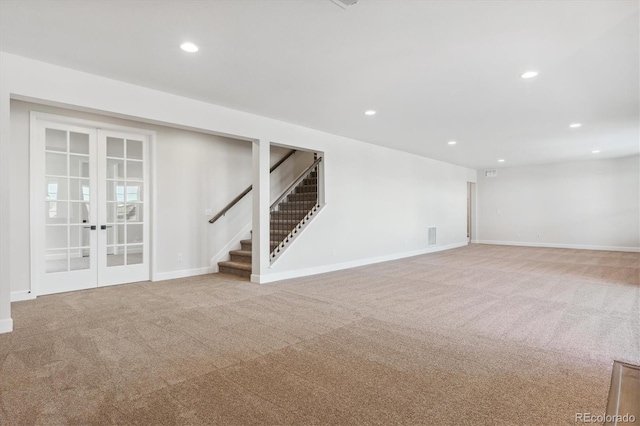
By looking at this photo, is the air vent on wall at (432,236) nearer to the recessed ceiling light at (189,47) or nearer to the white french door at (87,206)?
the white french door at (87,206)

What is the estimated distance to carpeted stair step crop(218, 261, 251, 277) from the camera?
19.3 feet

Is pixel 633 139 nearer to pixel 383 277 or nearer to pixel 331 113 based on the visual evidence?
pixel 383 277

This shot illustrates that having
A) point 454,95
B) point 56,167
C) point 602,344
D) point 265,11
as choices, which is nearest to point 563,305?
point 602,344

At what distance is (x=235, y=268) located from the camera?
19.9ft

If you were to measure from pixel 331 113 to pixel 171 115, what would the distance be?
7.58ft

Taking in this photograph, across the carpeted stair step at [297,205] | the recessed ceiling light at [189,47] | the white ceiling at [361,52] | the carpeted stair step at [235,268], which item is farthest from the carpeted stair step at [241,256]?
the recessed ceiling light at [189,47]

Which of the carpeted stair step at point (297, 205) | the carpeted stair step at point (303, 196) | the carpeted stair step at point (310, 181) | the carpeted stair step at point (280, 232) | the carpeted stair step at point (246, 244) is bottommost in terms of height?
the carpeted stair step at point (246, 244)

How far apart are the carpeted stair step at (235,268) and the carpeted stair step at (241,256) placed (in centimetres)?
14

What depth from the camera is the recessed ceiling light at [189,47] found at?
3021 millimetres

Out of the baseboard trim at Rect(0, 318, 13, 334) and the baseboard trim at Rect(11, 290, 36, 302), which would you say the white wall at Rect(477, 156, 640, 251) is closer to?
the baseboard trim at Rect(11, 290, 36, 302)

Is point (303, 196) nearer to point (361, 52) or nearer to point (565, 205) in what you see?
point (361, 52)

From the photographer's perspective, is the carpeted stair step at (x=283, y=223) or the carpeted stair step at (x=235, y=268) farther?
the carpeted stair step at (x=283, y=223)

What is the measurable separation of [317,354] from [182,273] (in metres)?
4.06

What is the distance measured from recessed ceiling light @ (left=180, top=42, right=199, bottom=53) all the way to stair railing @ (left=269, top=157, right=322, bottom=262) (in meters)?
3.51
